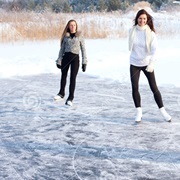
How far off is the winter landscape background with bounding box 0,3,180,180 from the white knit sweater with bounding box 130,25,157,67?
31.6 inches

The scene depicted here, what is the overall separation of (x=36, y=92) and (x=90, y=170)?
12.8 feet

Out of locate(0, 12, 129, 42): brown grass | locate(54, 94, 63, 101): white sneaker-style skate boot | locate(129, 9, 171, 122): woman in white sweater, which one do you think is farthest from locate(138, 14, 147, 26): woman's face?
locate(0, 12, 129, 42): brown grass

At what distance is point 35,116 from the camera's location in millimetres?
5520

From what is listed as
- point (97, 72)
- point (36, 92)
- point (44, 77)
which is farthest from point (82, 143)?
point (97, 72)

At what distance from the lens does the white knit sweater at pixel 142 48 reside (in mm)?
4834

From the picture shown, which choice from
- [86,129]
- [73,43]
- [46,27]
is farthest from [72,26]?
[46,27]

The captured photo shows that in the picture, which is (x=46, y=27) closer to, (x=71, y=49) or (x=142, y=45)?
(x=71, y=49)

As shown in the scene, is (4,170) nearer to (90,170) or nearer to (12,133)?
(90,170)

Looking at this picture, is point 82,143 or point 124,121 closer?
point 82,143

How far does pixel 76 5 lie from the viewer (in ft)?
152

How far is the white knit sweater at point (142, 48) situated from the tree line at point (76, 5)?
28.2 meters

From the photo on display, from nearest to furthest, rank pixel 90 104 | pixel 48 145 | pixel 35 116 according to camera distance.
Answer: pixel 48 145 → pixel 35 116 → pixel 90 104

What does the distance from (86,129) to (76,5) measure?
42765 millimetres

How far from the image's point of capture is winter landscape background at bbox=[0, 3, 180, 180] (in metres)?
3.51
